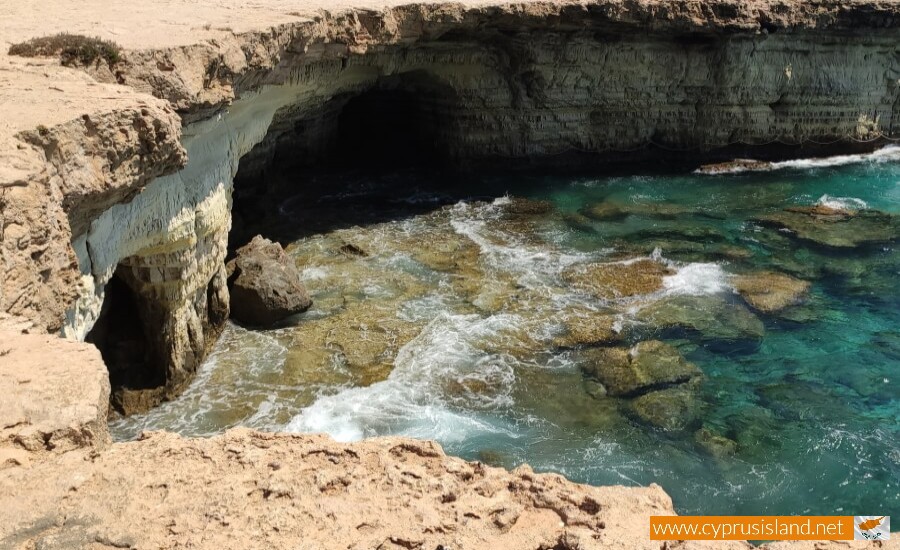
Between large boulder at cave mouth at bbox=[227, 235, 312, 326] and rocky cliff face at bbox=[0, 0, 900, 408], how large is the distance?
0.50 meters

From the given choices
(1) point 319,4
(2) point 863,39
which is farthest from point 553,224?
(2) point 863,39

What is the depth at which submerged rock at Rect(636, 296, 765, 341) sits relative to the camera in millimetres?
13328

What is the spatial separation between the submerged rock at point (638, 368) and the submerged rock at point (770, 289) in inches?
112

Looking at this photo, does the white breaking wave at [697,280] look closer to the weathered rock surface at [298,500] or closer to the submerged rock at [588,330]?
the submerged rock at [588,330]

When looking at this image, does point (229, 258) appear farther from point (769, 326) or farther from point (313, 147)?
point (769, 326)

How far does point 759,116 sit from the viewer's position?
23.1 meters

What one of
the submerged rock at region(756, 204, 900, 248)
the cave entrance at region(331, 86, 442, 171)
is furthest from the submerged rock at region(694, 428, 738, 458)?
→ the cave entrance at region(331, 86, 442, 171)

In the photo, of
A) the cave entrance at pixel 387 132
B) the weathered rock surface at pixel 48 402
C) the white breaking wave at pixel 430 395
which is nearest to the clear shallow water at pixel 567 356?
the white breaking wave at pixel 430 395

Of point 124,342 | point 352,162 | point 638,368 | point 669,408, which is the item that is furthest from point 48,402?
point 352,162

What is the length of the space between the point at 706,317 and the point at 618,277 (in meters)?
2.15

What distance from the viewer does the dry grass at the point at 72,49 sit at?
8711 mm

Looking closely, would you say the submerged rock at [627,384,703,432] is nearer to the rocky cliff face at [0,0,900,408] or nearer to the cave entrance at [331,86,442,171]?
the rocky cliff face at [0,0,900,408]

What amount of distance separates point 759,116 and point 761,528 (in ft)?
65.9

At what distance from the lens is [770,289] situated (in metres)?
14.9
